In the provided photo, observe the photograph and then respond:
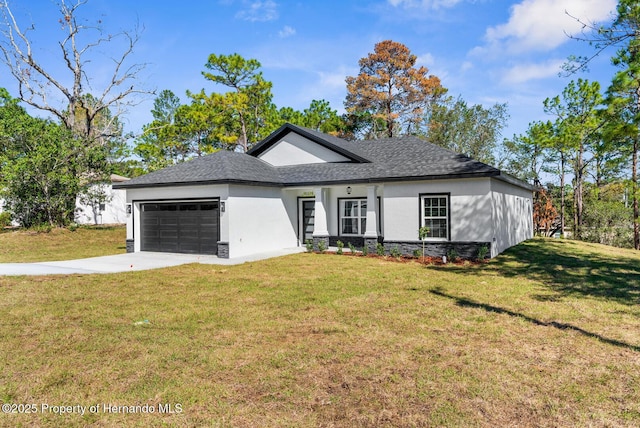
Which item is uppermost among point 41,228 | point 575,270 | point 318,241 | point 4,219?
point 4,219

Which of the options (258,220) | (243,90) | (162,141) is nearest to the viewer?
(258,220)

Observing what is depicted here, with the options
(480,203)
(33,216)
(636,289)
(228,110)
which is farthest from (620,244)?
(33,216)

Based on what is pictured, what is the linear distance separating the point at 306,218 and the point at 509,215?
358 inches

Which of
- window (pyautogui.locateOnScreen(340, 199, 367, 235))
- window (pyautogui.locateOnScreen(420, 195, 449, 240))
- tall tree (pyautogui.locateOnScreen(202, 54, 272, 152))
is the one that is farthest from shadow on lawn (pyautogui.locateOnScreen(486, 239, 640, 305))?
tall tree (pyautogui.locateOnScreen(202, 54, 272, 152))

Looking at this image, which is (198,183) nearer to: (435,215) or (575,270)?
(435,215)

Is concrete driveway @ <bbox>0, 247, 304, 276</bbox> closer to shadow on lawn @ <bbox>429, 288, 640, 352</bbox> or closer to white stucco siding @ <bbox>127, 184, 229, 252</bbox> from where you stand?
white stucco siding @ <bbox>127, 184, 229, 252</bbox>

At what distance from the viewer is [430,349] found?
5152 mm

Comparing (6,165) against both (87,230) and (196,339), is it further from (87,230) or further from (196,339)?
(196,339)

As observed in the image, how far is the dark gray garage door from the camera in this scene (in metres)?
15.4

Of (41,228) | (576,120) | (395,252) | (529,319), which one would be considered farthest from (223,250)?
(576,120)

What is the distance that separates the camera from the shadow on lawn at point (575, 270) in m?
8.68

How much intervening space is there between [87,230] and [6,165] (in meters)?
5.70

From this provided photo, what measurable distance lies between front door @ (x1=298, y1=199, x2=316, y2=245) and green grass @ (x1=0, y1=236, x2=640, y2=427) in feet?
28.7

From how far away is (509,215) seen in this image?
16.7m
